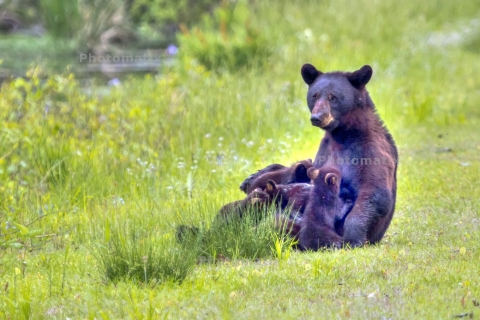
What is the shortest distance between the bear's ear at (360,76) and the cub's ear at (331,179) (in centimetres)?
90

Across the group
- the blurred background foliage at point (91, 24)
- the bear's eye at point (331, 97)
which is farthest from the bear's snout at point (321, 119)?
the blurred background foliage at point (91, 24)

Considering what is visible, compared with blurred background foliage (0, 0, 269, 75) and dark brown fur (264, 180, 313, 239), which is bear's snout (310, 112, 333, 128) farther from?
blurred background foliage (0, 0, 269, 75)

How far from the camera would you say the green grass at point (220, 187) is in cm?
516

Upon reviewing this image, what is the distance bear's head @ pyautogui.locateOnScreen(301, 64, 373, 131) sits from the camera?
21.9 feet

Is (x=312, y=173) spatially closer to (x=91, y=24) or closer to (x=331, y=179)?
(x=331, y=179)

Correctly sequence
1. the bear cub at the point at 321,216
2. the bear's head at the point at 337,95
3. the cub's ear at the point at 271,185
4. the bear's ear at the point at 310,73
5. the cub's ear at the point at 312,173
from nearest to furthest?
1. the bear cub at the point at 321,216
2. the cub's ear at the point at 312,173
3. the bear's head at the point at 337,95
4. the cub's ear at the point at 271,185
5. the bear's ear at the point at 310,73

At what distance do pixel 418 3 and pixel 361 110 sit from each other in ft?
62.7

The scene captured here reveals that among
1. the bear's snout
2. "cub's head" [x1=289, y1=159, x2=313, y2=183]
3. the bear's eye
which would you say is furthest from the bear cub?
the bear's eye

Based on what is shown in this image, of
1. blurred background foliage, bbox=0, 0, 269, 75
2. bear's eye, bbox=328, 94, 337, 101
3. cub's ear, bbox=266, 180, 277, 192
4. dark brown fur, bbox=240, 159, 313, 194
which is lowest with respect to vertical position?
cub's ear, bbox=266, 180, 277, 192

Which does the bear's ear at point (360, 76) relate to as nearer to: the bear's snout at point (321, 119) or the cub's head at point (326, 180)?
the bear's snout at point (321, 119)

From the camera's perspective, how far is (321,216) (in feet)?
20.9

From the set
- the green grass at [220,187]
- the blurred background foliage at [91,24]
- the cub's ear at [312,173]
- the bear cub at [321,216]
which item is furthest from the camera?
the blurred background foliage at [91,24]

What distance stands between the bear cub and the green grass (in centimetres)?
22

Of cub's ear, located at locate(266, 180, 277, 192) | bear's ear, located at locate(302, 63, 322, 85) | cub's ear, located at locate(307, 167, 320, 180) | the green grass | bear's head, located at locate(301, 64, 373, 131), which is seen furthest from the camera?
bear's ear, located at locate(302, 63, 322, 85)
